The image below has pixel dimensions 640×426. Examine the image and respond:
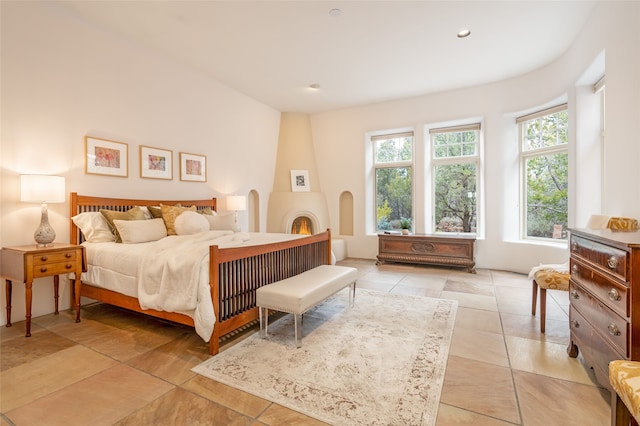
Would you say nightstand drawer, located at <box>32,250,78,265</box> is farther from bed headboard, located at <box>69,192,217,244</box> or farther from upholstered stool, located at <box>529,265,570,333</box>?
upholstered stool, located at <box>529,265,570,333</box>

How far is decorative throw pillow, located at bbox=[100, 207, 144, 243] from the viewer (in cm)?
332

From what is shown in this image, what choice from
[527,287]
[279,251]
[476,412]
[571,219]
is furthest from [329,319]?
[571,219]

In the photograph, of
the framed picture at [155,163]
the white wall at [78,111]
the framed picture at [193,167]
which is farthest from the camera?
the framed picture at [193,167]

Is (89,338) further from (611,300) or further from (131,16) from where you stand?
(611,300)

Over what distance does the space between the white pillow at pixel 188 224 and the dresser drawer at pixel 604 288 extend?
365 centimetres

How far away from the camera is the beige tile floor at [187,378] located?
64.9 inches

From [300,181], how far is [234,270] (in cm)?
414

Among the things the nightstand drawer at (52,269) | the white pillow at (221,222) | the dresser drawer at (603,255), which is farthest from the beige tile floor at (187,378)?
the white pillow at (221,222)

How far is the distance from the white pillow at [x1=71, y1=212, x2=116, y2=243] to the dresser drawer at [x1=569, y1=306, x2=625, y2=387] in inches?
164

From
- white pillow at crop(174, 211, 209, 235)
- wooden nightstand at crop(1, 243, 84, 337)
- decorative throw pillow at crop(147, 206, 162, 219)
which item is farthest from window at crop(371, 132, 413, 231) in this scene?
wooden nightstand at crop(1, 243, 84, 337)

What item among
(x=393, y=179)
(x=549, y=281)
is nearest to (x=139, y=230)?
(x=549, y=281)

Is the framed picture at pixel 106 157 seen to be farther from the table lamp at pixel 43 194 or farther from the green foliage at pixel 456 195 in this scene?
the green foliage at pixel 456 195

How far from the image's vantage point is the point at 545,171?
15.7ft

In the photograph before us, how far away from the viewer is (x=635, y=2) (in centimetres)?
246
